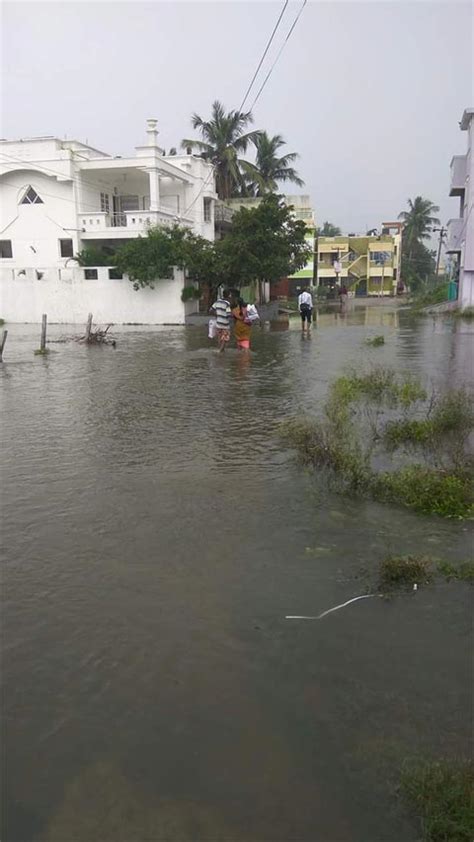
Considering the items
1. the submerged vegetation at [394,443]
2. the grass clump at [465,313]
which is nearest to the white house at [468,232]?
the grass clump at [465,313]

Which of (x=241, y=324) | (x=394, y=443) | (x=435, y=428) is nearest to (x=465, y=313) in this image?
(x=241, y=324)

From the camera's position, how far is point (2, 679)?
12.4 ft

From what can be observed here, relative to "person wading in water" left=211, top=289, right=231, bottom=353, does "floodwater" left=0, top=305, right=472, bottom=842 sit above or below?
below

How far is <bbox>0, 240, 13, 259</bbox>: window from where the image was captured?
34156 millimetres

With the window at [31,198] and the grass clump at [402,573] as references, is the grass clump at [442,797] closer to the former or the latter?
the grass clump at [402,573]

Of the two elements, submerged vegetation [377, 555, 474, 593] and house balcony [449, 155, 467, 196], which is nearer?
submerged vegetation [377, 555, 474, 593]

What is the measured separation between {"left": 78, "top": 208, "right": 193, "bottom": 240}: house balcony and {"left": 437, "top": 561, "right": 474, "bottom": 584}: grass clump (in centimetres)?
2741

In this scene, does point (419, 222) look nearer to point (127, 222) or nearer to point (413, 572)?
point (127, 222)

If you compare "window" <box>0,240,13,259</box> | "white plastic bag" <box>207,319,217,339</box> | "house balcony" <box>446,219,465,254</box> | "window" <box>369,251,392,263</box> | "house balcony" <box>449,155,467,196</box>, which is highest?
"house balcony" <box>449,155,467,196</box>

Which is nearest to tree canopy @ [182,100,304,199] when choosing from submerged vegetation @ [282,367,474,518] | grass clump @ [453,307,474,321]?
grass clump @ [453,307,474,321]

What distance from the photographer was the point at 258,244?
92.3 feet

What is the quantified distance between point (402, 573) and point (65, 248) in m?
31.6

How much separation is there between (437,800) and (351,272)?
6881 centimetres

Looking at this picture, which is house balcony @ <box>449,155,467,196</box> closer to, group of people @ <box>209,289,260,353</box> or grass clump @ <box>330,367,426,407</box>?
group of people @ <box>209,289,260,353</box>
